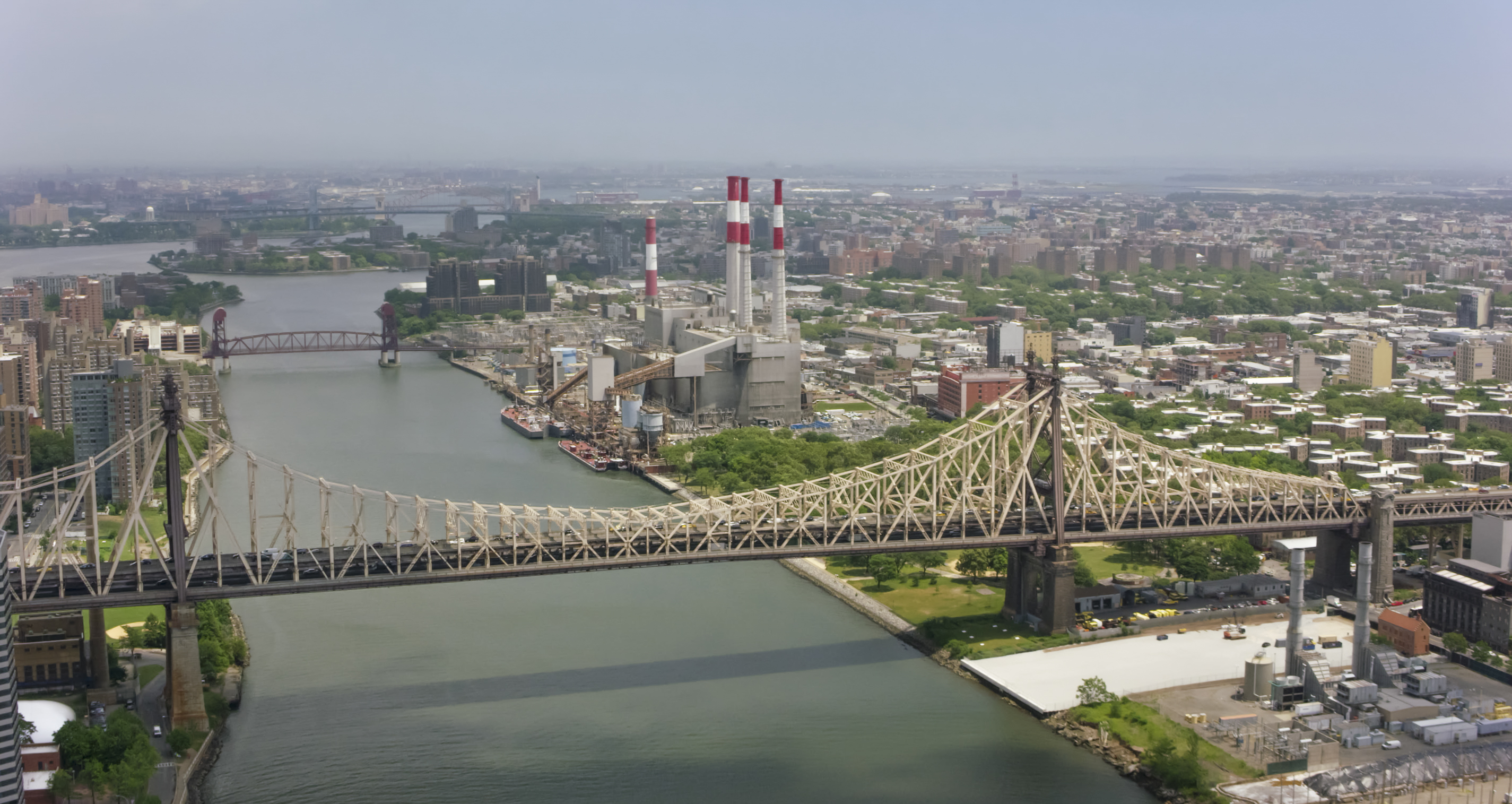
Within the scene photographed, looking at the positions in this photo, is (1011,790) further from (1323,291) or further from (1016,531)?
(1323,291)

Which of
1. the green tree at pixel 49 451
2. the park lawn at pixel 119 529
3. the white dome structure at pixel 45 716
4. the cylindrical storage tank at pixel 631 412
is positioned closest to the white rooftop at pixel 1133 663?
the white dome structure at pixel 45 716

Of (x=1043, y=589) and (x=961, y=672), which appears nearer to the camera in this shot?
(x=961, y=672)

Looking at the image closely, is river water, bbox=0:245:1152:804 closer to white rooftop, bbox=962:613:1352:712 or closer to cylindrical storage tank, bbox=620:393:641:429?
white rooftop, bbox=962:613:1352:712

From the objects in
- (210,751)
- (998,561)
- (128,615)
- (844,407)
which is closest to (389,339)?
(844,407)

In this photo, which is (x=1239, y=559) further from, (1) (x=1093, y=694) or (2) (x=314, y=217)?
(2) (x=314, y=217)

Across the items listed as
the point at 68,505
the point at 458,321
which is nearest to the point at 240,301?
the point at 458,321

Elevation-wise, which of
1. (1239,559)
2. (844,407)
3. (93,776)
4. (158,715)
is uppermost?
(1239,559)

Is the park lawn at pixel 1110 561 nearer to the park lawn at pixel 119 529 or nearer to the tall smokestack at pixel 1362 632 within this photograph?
the tall smokestack at pixel 1362 632
